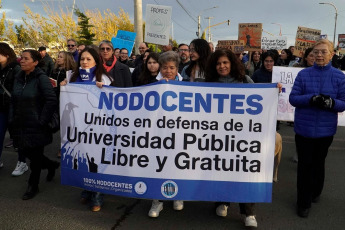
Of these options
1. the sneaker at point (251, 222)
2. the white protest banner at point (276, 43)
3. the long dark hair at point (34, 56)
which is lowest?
the sneaker at point (251, 222)

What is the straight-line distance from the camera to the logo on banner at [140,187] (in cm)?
315

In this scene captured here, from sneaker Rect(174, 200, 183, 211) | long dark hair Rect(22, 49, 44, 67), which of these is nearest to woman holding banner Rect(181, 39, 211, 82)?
sneaker Rect(174, 200, 183, 211)

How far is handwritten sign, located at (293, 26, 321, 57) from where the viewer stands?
866 centimetres

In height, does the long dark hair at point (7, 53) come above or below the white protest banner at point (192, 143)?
above

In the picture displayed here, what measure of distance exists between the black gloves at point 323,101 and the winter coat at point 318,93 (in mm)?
75

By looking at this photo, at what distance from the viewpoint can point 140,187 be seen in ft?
10.4

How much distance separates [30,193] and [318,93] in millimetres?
3539

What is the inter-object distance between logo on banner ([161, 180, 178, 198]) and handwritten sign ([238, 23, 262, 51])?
21.0 feet

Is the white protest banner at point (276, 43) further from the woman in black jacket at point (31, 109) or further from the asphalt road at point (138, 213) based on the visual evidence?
the woman in black jacket at point (31, 109)

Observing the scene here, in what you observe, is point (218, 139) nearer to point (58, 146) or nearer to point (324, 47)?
point (324, 47)

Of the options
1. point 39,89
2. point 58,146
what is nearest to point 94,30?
point 58,146

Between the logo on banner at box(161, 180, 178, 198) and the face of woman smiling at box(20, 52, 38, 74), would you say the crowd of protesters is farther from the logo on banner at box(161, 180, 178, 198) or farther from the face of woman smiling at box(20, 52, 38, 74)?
the logo on banner at box(161, 180, 178, 198)

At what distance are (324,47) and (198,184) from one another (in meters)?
1.94

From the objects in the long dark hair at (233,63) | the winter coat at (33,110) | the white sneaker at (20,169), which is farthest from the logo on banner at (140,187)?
the white sneaker at (20,169)
